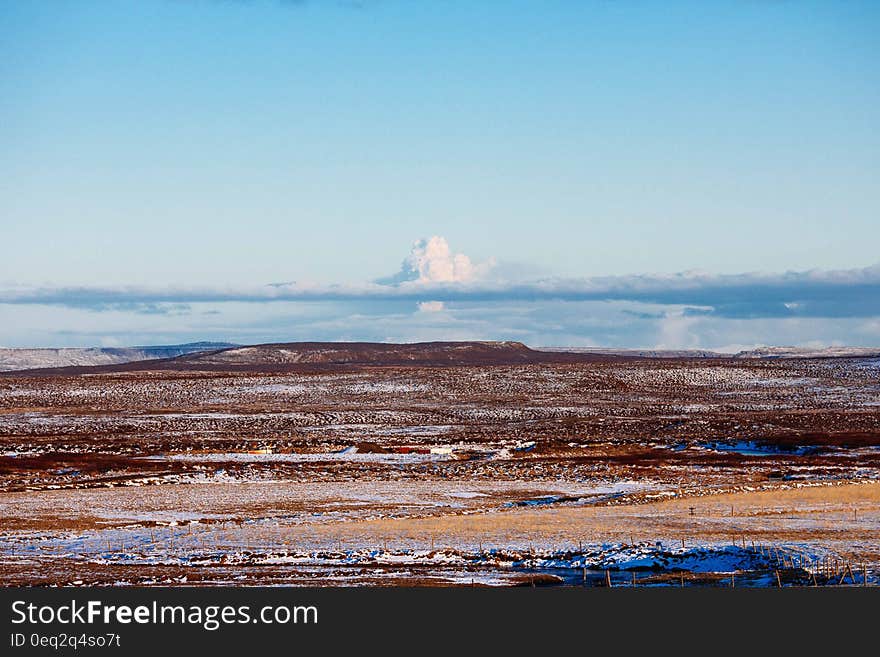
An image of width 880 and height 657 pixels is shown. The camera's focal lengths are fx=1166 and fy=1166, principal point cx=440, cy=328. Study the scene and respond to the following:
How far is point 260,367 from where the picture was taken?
169000mm

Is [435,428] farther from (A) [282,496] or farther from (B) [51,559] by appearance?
(B) [51,559]

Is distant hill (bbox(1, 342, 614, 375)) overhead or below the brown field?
overhead

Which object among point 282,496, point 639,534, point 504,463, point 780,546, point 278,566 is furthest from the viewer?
point 504,463

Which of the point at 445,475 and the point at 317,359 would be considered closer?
the point at 445,475

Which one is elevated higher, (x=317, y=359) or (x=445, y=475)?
(x=317, y=359)

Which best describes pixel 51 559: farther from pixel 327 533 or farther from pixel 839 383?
pixel 839 383

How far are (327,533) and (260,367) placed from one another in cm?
13233

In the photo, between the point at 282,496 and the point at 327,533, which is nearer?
the point at 327,533

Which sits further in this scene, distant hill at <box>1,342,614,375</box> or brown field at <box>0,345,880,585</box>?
distant hill at <box>1,342,614,375</box>

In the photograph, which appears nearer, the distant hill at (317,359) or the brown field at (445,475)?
the brown field at (445,475)

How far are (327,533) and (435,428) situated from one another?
162 ft

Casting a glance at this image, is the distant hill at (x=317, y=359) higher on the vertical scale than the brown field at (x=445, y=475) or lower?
higher

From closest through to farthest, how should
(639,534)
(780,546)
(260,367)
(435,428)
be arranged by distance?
(780,546)
(639,534)
(435,428)
(260,367)

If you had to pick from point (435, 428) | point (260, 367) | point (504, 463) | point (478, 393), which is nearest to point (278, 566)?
point (504, 463)
